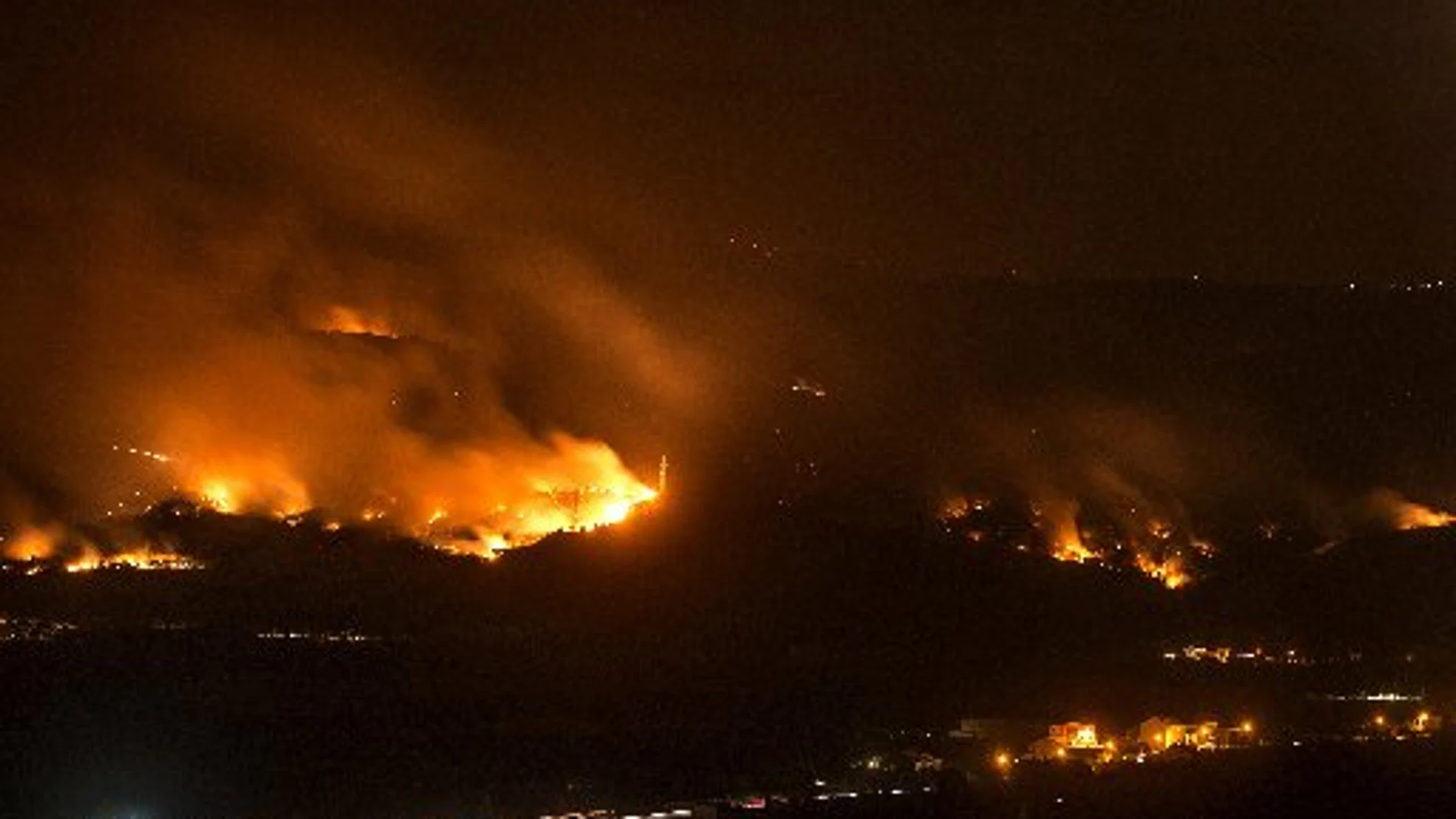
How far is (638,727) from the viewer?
2775 centimetres

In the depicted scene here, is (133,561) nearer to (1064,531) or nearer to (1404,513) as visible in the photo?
(1064,531)

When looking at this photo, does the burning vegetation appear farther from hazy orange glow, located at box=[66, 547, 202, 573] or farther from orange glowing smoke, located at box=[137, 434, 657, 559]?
hazy orange glow, located at box=[66, 547, 202, 573]

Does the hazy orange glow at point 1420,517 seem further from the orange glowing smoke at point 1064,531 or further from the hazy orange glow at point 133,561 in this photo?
the hazy orange glow at point 133,561

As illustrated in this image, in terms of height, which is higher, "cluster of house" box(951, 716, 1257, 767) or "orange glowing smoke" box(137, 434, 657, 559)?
"orange glowing smoke" box(137, 434, 657, 559)

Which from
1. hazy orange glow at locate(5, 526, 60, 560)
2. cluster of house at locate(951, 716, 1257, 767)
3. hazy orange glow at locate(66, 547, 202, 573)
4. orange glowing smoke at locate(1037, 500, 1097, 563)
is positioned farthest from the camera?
orange glowing smoke at locate(1037, 500, 1097, 563)

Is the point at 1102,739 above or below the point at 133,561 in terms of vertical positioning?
below

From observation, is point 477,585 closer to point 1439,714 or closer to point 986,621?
point 986,621

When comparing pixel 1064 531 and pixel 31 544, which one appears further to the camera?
pixel 1064 531

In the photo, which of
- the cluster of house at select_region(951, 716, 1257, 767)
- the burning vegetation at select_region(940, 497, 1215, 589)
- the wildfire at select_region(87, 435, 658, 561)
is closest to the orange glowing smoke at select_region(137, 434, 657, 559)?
the wildfire at select_region(87, 435, 658, 561)

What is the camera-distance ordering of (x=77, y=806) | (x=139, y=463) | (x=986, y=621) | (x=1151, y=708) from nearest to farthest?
(x=77, y=806)
(x=1151, y=708)
(x=986, y=621)
(x=139, y=463)

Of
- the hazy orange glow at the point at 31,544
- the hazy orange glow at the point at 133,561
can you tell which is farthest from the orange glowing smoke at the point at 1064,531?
Answer: the hazy orange glow at the point at 31,544

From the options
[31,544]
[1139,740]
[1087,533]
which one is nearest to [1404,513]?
[1087,533]

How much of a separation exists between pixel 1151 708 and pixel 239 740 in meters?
15.0

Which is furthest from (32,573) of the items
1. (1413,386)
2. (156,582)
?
(1413,386)
